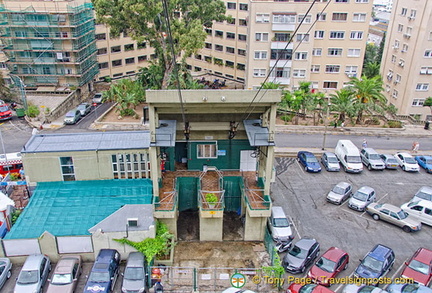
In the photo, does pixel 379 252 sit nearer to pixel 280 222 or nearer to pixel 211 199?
pixel 280 222

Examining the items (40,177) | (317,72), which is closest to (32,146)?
(40,177)

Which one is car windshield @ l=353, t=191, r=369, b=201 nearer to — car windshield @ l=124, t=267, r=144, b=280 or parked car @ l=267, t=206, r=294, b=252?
parked car @ l=267, t=206, r=294, b=252

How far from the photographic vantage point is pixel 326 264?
23938 millimetres

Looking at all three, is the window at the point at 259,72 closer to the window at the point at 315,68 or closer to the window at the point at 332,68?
the window at the point at 315,68

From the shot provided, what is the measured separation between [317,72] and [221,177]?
35.5m

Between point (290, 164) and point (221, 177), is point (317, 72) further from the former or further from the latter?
point (221, 177)

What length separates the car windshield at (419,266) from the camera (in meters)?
23.6

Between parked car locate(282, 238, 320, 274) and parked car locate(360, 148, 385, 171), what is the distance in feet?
49.0

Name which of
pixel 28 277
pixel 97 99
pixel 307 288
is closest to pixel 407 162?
pixel 307 288

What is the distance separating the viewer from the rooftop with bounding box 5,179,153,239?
24.8m

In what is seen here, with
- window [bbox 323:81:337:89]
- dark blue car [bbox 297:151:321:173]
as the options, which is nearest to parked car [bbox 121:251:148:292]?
dark blue car [bbox 297:151:321:173]

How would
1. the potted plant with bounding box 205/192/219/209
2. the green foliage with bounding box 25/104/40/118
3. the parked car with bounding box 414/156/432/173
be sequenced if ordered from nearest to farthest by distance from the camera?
the potted plant with bounding box 205/192/219/209
the parked car with bounding box 414/156/432/173
the green foliage with bounding box 25/104/40/118

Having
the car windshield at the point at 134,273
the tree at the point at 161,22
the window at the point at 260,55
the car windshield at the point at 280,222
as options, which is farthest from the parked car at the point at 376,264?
the window at the point at 260,55

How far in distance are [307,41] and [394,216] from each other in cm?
3172
